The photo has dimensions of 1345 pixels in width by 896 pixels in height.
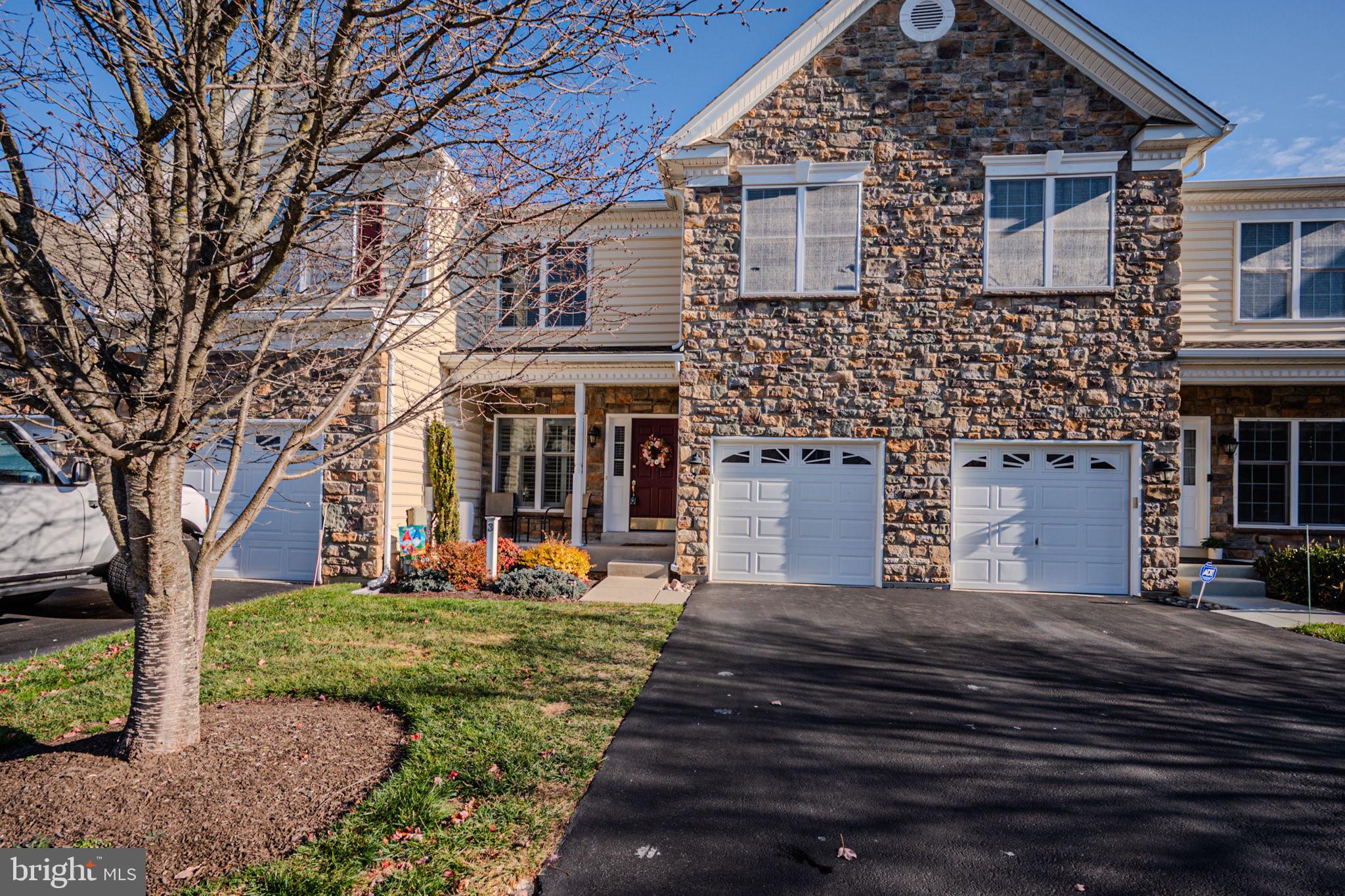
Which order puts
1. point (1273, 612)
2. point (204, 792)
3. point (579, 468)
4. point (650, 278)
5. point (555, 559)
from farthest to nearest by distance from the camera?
point (650, 278) < point (579, 468) < point (555, 559) < point (1273, 612) < point (204, 792)

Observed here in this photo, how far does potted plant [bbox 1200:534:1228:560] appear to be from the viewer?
1199 cm

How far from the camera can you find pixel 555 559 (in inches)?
419

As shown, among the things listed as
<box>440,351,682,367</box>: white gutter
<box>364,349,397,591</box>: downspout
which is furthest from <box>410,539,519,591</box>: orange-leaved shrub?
<box>440,351,682,367</box>: white gutter

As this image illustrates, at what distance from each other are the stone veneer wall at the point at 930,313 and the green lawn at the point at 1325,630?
1750 millimetres

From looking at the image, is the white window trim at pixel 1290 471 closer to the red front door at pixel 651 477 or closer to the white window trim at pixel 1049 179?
the white window trim at pixel 1049 179

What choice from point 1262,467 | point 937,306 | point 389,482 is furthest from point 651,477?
point 1262,467

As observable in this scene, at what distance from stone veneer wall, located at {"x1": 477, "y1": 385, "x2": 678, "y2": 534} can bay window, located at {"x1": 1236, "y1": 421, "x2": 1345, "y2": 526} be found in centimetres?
978

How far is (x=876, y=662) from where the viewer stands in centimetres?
679

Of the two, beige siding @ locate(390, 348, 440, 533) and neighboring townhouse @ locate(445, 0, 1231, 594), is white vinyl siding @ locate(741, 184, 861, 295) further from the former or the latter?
beige siding @ locate(390, 348, 440, 533)

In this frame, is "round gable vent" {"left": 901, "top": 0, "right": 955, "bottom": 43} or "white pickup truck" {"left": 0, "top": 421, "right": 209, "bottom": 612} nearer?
"white pickup truck" {"left": 0, "top": 421, "right": 209, "bottom": 612}

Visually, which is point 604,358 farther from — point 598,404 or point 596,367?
point 598,404

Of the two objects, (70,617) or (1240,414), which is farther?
(1240,414)

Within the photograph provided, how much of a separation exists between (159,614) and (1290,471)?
50.9 feet

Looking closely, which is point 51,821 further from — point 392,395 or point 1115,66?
point 1115,66
